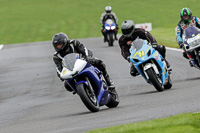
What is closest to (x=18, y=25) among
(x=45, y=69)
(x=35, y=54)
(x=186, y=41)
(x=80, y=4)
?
(x=80, y=4)

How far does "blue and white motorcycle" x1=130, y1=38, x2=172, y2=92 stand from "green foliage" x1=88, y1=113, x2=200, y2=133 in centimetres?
428

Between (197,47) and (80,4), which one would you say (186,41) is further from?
(80,4)

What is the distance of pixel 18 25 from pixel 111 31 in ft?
96.2

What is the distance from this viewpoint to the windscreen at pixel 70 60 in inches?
391

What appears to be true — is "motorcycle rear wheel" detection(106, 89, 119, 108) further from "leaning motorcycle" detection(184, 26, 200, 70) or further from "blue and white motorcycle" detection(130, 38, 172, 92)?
"leaning motorcycle" detection(184, 26, 200, 70)

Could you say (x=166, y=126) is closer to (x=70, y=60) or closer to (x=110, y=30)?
(x=70, y=60)

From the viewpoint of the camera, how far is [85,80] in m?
9.84

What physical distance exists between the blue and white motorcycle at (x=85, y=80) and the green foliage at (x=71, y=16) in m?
29.7

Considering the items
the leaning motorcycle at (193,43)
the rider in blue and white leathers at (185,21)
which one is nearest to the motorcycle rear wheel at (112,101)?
the leaning motorcycle at (193,43)

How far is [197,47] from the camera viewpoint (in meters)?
13.6

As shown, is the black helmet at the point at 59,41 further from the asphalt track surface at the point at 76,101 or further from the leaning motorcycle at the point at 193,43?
the leaning motorcycle at the point at 193,43

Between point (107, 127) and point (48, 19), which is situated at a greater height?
point (107, 127)

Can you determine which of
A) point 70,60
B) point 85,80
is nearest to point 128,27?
point 70,60

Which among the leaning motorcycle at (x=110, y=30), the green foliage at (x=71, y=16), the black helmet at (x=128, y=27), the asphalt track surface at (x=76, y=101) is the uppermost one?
the black helmet at (x=128, y=27)
